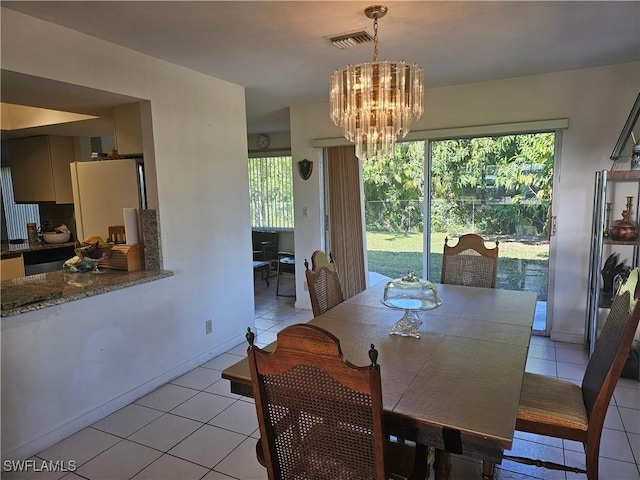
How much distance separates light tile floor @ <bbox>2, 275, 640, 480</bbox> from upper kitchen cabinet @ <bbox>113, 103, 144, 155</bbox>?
70.7 inches

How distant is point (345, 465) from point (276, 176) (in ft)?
19.0

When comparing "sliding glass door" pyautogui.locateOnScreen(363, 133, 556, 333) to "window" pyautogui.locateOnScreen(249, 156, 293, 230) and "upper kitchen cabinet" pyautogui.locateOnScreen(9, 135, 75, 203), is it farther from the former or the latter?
"upper kitchen cabinet" pyautogui.locateOnScreen(9, 135, 75, 203)

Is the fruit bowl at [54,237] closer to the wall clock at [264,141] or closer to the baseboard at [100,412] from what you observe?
the baseboard at [100,412]

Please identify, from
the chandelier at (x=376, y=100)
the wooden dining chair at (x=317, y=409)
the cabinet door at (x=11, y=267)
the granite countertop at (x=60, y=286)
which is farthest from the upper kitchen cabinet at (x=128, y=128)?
the wooden dining chair at (x=317, y=409)

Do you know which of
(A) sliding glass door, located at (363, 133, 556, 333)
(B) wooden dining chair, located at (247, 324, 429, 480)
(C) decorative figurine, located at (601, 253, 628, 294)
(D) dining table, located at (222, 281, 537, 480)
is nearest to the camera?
(B) wooden dining chair, located at (247, 324, 429, 480)

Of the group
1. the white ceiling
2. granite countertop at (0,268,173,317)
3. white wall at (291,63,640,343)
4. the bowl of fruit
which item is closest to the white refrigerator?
the bowl of fruit

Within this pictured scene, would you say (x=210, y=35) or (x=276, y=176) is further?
(x=276, y=176)

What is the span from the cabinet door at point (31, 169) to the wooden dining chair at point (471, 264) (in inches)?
166

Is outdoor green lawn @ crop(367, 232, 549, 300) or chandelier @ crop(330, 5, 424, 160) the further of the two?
outdoor green lawn @ crop(367, 232, 549, 300)

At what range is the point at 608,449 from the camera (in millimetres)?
2242

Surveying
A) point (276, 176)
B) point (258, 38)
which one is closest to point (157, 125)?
point (258, 38)

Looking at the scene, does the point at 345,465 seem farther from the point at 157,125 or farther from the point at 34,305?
the point at 157,125

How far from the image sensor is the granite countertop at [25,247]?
152 inches

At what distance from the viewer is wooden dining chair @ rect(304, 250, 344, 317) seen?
252 centimetres
